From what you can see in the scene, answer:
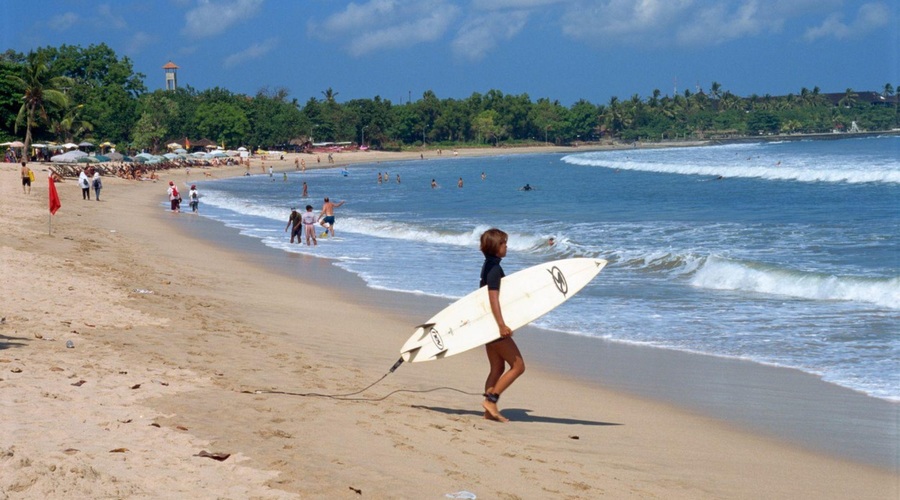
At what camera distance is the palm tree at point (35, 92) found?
203 feet

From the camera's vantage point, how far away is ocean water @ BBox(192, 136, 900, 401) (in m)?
10.8

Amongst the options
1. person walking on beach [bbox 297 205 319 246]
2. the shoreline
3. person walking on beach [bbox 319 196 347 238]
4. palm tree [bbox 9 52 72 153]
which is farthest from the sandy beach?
palm tree [bbox 9 52 72 153]

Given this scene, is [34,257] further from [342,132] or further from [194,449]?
[342,132]

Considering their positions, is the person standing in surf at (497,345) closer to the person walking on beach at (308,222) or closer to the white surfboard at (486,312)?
the white surfboard at (486,312)

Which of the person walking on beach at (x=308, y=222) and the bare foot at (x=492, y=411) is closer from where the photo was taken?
the bare foot at (x=492, y=411)

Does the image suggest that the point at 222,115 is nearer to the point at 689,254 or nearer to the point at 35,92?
the point at 35,92

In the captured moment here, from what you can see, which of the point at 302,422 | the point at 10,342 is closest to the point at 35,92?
the point at 10,342

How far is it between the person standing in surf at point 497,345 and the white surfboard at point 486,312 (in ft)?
0.36

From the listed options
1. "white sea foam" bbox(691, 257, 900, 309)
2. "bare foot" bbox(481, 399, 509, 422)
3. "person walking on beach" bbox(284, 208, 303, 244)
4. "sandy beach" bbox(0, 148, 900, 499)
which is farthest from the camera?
"person walking on beach" bbox(284, 208, 303, 244)

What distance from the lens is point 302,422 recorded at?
614cm

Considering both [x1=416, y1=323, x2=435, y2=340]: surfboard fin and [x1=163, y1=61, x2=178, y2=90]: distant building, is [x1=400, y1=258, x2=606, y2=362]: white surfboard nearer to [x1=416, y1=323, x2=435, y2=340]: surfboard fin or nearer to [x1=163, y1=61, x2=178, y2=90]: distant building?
[x1=416, y1=323, x2=435, y2=340]: surfboard fin

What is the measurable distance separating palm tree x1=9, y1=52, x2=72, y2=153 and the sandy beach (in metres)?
55.3

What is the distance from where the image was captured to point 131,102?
97.2 metres

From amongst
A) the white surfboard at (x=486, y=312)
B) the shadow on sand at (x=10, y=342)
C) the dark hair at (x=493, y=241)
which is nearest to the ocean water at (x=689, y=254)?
the white surfboard at (x=486, y=312)
